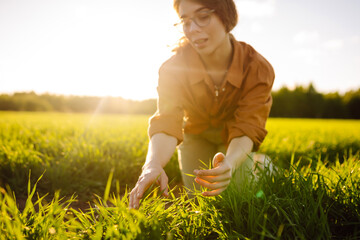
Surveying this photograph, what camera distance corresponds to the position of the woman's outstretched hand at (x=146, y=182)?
1.40 m

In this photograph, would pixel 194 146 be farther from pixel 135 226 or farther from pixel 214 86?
pixel 135 226

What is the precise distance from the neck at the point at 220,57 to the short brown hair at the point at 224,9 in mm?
Answer: 155

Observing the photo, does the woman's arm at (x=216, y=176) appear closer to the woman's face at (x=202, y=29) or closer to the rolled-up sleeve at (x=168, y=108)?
the rolled-up sleeve at (x=168, y=108)

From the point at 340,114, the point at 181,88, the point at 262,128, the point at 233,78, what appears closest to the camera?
the point at 262,128

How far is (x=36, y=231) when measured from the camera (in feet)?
4.11

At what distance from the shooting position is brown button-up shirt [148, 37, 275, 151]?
209 cm

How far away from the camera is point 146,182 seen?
1.48 m

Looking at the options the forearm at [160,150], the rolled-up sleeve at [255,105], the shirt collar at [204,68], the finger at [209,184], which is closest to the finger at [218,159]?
the finger at [209,184]

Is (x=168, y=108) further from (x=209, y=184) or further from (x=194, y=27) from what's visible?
(x=209, y=184)

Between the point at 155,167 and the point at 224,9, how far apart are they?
1.45m

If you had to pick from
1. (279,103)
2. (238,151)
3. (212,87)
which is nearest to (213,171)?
(238,151)

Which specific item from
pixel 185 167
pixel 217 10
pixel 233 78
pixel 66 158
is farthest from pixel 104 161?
pixel 217 10

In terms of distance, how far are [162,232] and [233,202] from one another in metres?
0.47

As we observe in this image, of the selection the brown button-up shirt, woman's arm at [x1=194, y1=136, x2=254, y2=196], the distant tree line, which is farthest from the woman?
the distant tree line
